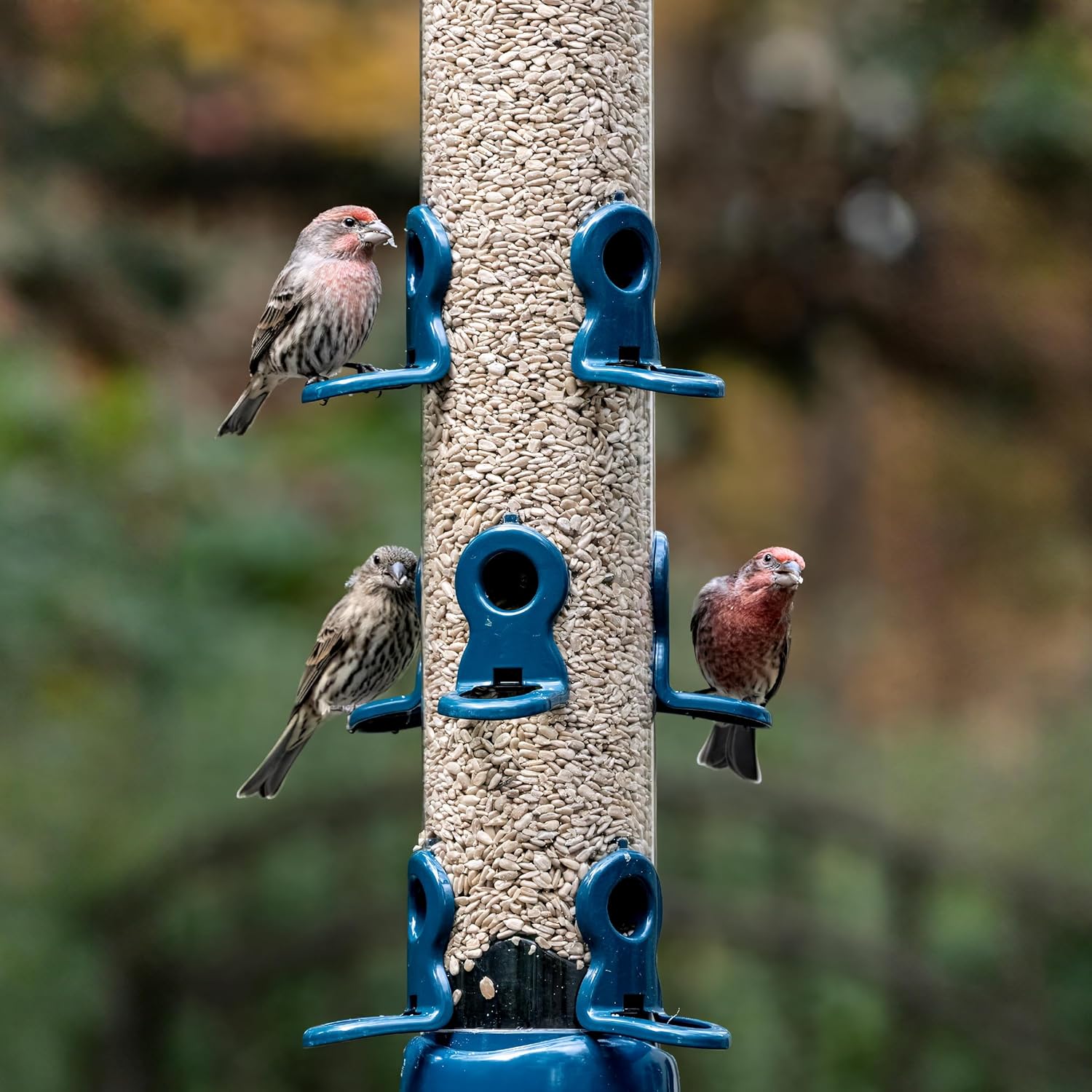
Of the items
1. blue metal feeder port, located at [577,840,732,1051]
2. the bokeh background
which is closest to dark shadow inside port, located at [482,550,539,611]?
blue metal feeder port, located at [577,840,732,1051]

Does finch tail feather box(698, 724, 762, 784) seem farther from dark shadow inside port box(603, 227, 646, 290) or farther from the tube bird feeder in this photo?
dark shadow inside port box(603, 227, 646, 290)

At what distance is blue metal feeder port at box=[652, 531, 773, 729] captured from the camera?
502 cm

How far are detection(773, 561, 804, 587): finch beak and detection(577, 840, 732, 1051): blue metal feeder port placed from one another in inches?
51.2

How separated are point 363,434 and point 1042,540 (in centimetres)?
475

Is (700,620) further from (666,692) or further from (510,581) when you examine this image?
(510,581)

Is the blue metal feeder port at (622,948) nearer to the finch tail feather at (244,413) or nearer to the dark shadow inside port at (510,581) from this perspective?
the dark shadow inside port at (510,581)

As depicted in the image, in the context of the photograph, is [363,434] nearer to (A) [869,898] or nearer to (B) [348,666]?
(A) [869,898]

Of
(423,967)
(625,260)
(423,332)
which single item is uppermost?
(625,260)

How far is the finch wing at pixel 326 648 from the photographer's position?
6.03 m

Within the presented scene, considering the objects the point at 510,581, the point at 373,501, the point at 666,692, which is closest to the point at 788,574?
the point at 666,692

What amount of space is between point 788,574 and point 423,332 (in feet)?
4.98

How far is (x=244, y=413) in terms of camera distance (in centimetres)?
635

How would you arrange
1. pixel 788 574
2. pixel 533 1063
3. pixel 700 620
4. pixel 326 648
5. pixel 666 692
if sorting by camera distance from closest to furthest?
1. pixel 533 1063
2. pixel 666 692
3. pixel 788 574
4. pixel 326 648
5. pixel 700 620

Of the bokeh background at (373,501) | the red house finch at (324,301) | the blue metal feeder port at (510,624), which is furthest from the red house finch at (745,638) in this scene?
the bokeh background at (373,501)
